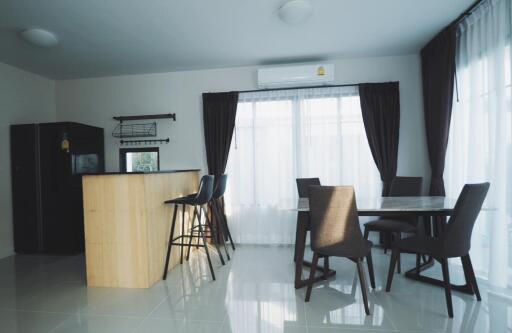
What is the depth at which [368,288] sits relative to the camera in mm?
2400

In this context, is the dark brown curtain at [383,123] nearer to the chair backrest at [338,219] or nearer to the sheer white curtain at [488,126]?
the sheer white curtain at [488,126]

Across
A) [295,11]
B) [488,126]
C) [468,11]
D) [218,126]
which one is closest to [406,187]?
[488,126]

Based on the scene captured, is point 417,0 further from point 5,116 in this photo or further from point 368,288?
point 5,116

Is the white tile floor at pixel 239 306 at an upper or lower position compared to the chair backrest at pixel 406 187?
lower

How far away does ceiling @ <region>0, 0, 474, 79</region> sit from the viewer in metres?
2.44

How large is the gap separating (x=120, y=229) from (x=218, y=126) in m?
1.99

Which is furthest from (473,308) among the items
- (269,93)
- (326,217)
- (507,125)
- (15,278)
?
(15,278)

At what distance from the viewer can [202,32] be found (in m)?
2.89

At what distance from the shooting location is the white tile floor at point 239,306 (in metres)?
1.88

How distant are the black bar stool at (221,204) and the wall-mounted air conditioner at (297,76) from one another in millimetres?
1518

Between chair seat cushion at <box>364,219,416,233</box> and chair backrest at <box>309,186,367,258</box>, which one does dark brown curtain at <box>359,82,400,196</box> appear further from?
chair backrest at <box>309,186,367,258</box>

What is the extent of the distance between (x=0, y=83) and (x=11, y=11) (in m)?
1.74

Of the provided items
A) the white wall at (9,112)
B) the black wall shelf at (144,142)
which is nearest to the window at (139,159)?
the black wall shelf at (144,142)

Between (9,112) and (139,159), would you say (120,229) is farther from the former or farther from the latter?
(9,112)
